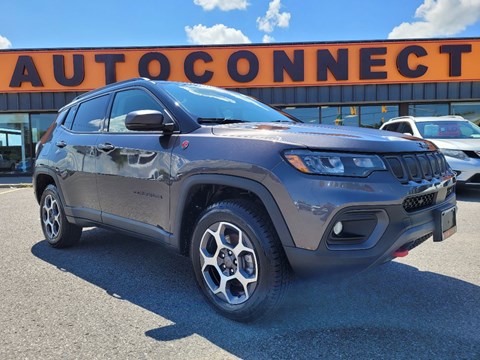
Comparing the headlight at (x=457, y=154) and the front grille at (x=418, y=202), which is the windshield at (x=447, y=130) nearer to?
the headlight at (x=457, y=154)

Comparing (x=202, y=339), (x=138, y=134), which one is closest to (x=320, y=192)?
(x=202, y=339)

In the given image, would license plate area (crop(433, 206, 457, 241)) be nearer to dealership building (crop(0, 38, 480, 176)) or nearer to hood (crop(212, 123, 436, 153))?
hood (crop(212, 123, 436, 153))

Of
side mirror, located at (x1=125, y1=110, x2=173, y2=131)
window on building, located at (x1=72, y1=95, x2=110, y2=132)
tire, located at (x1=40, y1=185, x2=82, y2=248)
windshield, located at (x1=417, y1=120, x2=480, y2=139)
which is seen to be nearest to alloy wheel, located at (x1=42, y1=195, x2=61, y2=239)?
tire, located at (x1=40, y1=185, x2=82, y2=248)

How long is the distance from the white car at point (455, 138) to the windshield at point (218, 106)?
4.09 metres

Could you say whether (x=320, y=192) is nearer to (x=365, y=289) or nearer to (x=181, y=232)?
(x=181, y=232)

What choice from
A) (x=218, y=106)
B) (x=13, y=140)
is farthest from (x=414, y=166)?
(x=13, y=140)

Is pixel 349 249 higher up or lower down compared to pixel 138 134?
lower down

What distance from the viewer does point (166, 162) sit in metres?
3.00

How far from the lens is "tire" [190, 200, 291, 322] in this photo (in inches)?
96.6

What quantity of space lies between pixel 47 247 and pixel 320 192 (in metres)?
3.70

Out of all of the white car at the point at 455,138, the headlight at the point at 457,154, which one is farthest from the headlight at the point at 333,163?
the headlight at the point at 457,154

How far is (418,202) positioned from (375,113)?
41.6 ft

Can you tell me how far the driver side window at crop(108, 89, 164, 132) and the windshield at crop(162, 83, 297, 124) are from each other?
19 centimetres

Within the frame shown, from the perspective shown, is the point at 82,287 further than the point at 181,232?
Yes
